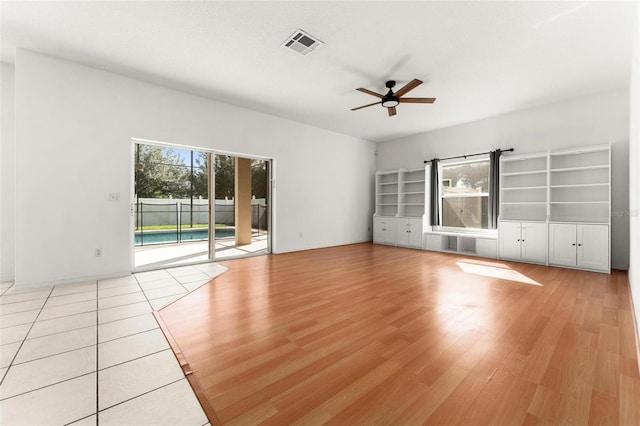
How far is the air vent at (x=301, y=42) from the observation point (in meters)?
3.00

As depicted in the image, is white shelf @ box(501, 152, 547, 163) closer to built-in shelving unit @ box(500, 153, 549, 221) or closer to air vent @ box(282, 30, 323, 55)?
built-in shelving unit @ box(500, 153, 549, 221)

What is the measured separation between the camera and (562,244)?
4520mm

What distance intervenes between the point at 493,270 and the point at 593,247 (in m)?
1.60

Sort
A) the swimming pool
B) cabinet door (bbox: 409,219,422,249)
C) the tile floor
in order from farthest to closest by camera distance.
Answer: cabinet door (bbox: 409,219,422,249) < the swimming pool < the tile floor

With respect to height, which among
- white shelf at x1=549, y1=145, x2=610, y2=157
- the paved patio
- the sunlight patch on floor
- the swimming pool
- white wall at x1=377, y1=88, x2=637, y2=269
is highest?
white wall at x1=377, y1=88, x2=637, y2=269

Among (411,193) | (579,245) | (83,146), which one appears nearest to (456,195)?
(411,193)

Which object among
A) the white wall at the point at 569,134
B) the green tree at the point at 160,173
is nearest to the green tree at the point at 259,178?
the green tree at the point at 160,173

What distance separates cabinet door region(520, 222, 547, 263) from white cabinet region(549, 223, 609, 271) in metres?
0.10

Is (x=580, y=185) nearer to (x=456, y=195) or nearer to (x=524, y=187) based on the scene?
(x=524, y=187)

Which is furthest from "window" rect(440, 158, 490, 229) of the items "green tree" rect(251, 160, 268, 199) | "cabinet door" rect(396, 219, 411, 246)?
"green tree" rect(251, 160, 268, 199)

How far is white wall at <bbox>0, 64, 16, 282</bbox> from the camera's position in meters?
3.61

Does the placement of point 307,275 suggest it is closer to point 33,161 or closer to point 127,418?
point 127,418

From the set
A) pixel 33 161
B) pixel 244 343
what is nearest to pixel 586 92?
pixel 244 343

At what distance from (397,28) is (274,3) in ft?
4.39
